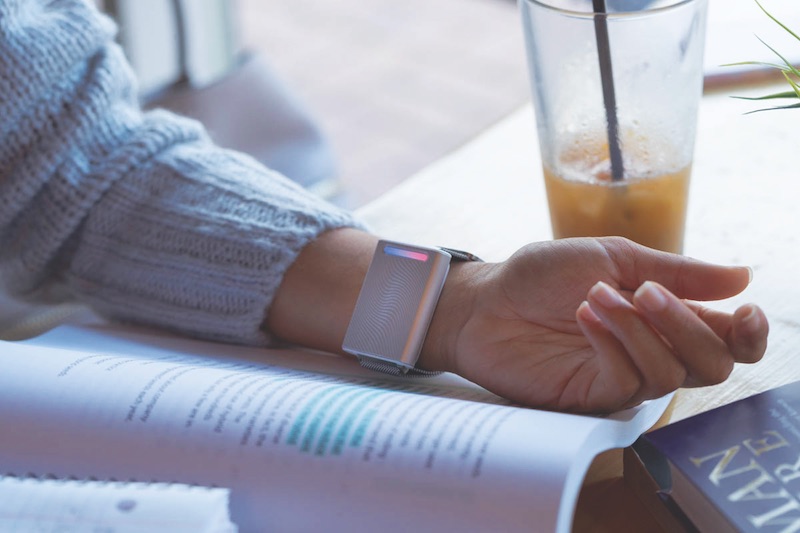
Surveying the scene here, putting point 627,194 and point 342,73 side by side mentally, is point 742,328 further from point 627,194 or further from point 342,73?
point 342,73

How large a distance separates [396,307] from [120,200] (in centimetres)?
25

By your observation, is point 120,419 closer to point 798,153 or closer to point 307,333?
point 307,333

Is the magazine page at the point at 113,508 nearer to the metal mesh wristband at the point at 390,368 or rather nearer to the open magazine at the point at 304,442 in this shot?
the open magazine at the point at 304,442

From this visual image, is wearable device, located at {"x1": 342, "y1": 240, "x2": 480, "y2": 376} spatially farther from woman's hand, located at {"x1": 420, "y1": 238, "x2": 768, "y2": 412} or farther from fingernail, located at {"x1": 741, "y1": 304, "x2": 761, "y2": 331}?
fingernail, located at {"x1": 741, "y1": 304, "x2": 761, "y2": 331}

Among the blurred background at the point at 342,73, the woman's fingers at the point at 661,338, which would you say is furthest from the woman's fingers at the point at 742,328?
the blurred background at the point at 342,73

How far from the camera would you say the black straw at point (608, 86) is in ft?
1.90

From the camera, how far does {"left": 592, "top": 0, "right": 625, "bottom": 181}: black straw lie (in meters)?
0.58

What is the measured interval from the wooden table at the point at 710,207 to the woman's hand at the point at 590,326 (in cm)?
8

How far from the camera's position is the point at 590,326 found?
0.47 m

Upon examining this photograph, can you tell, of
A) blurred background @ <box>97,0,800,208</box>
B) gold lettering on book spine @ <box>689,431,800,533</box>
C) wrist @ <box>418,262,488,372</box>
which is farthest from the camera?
blurred background @ <box>97,0,800,208</box>

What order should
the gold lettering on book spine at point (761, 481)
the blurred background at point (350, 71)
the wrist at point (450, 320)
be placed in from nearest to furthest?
the gold lettering on book spine at point (761, 481) < the wrist at point (450, 320) < the blurred background at point (350, 71)

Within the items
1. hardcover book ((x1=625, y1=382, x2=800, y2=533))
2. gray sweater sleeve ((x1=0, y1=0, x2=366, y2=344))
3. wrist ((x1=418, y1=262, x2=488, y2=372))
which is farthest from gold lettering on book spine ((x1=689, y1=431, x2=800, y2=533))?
gray sweater sleeve ((x1=0, y1=0, x2=366, y2=344))

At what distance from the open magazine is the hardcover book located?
2cm

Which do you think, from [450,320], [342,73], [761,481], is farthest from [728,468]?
[342,73]
